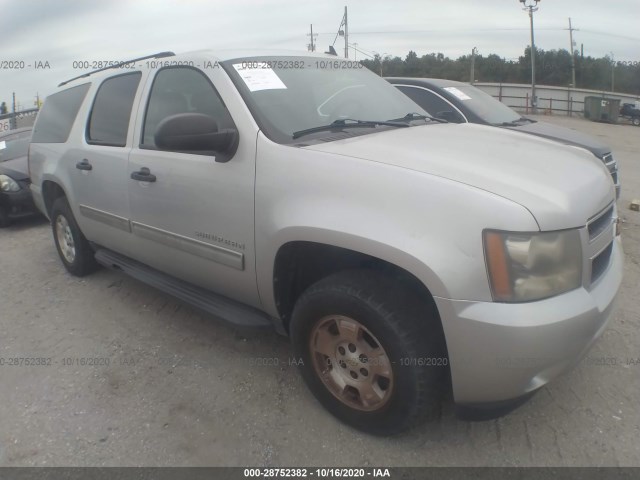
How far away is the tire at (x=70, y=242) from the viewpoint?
14.4 ft

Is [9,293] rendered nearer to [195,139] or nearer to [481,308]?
[195,139]

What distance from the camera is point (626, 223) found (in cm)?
596

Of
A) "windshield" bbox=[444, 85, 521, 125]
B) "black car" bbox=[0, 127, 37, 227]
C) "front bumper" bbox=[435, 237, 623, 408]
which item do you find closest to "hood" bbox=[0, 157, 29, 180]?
"black car" bbox=[0, 127, 37, 227]

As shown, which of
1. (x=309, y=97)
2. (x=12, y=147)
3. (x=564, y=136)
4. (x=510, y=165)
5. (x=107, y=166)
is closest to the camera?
(x=510, y=165)

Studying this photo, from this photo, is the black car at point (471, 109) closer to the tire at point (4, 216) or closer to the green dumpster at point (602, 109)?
the tire at point (4, 216)

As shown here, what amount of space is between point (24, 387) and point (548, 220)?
2.95 m

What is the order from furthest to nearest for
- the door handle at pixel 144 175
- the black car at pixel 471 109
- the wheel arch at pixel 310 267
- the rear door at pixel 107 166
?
the black car at pixel 471 109, the rear door at pixel 107 166, the door handle at pixel 144 175, the wheel arch at pixel 310 267

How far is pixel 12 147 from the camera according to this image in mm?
7762

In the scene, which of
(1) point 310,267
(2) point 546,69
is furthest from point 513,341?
(2) point 546,69

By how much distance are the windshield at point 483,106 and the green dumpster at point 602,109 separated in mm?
26332

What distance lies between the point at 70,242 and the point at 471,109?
15.3 feet

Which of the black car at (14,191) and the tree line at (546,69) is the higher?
the tree line at (546,69)

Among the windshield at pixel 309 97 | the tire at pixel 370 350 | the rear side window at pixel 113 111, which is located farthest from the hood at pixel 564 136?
the tire at pixel 370 350

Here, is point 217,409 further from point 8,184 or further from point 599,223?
point 8,184
